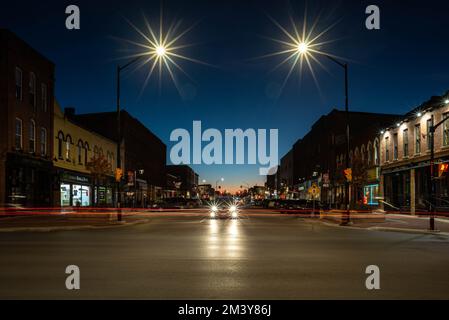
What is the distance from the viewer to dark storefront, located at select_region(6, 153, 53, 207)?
3556 centimetres

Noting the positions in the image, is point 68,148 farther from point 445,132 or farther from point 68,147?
point 445,132

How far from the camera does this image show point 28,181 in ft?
128

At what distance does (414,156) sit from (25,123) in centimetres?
3301

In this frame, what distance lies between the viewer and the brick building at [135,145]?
7512 centimetres

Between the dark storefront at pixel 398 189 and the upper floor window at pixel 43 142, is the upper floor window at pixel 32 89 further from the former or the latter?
the dark storefront at pixel 398 189

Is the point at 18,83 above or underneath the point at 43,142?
above

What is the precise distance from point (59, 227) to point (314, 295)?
19.1 meters

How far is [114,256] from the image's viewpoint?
1359cm

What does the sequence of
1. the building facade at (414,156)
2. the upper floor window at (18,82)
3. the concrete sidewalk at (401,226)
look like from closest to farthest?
the concrete sidewalk at (401,226) → the building facade at (414,156) → the upper floor window at (18,82)

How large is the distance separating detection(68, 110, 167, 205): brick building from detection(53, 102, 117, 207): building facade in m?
6.79

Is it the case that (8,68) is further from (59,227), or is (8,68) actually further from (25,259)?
(25,259)

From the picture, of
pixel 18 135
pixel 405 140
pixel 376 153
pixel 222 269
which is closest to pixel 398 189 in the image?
pixel 405 140

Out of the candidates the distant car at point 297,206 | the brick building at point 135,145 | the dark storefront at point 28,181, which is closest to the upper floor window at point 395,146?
the distant car at point 297,206
